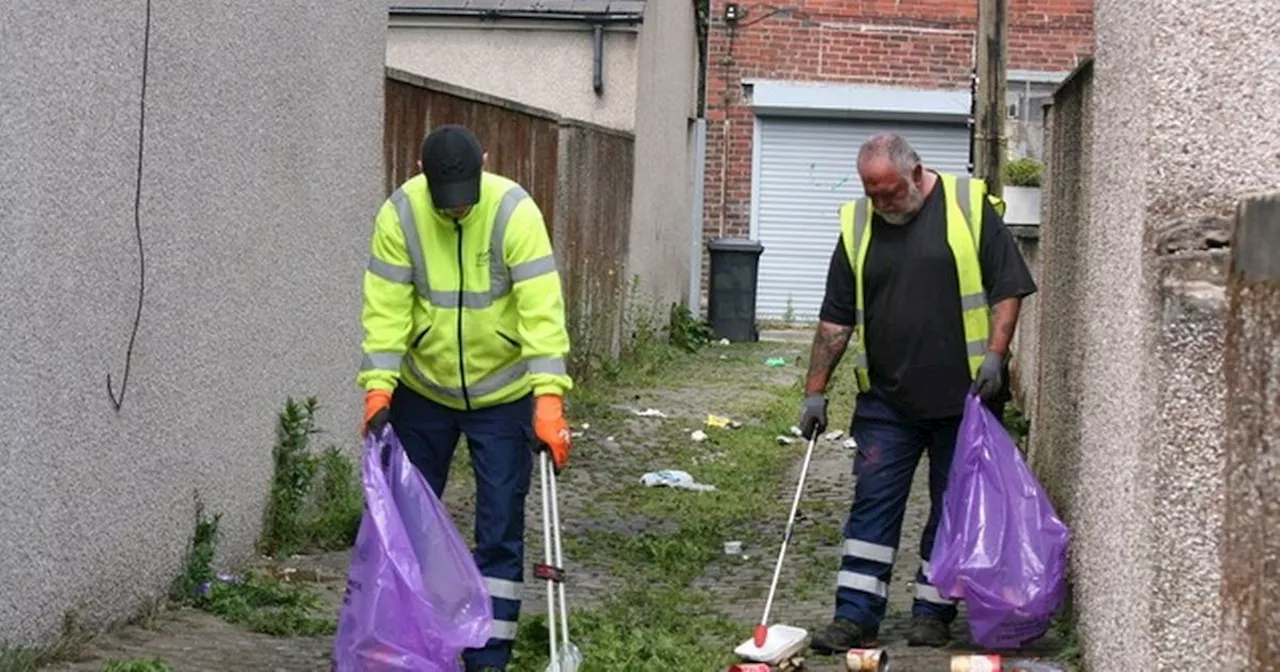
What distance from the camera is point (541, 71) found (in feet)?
63.7

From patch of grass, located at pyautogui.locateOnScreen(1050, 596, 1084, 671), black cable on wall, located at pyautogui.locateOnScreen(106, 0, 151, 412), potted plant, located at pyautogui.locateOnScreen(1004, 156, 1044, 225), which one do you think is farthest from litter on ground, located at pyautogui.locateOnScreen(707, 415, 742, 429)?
black cable on wall, located at pyautogui.locateOnScreen(106, 0, 151, 412)

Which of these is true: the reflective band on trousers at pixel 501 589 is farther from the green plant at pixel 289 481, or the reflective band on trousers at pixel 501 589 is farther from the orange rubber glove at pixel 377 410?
the green plant at pixel 289 481

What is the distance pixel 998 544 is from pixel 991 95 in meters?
6.65

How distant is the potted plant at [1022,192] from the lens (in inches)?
530

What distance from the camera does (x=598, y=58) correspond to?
1903 centimetres

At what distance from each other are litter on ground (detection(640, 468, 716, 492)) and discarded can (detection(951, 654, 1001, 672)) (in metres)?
5.31

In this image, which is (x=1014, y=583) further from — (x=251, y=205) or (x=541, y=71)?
(x=541, y=71)

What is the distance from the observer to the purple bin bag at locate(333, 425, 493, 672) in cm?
632

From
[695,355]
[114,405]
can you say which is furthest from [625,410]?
[114,405]

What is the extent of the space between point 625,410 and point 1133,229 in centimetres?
990

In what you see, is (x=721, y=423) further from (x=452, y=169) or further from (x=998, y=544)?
(x=452, y=169)

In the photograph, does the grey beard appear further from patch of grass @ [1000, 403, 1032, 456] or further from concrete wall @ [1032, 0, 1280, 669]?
patch of grass @ [1000, 403, 1032, 456]

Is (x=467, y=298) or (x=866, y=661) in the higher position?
(x=467, y=298)

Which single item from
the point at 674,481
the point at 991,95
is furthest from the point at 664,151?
Answer: the point at 674,481
